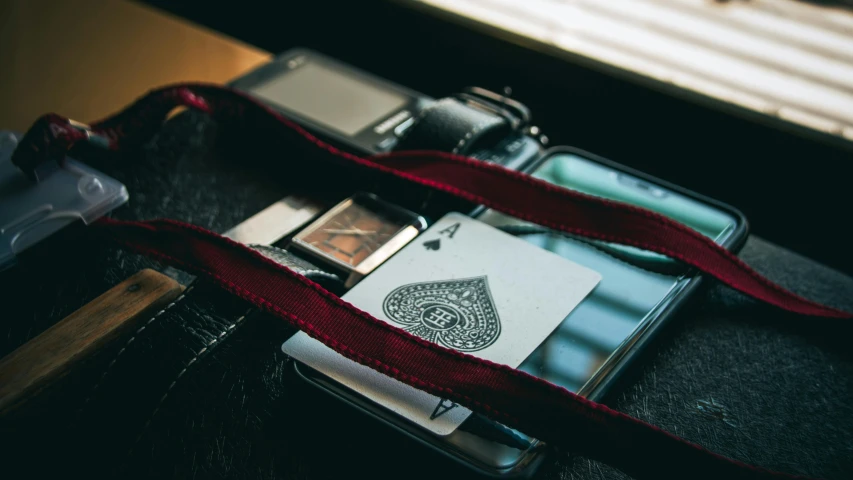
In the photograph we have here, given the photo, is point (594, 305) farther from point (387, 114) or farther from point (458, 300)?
point (387, 114)

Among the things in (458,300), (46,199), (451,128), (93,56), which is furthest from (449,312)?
(93,56)

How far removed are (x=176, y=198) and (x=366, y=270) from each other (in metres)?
0.17

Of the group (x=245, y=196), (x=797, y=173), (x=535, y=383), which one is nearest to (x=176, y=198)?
(x=245, y=196)

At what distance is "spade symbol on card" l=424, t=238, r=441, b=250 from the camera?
1.36 ft

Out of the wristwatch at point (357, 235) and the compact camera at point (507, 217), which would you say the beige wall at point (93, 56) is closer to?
the compact camera at point (507, 217)

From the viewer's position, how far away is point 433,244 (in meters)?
0.42

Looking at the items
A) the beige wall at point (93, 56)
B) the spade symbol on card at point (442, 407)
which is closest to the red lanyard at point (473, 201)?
the spade symbol on card at point (442, 407)

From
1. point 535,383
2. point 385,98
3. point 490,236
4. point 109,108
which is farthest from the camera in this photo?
point 109,108

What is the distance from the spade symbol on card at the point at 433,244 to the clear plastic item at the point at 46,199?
19cm

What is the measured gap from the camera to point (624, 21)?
0.61 m

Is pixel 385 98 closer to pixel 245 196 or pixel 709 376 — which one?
pixel 245 196

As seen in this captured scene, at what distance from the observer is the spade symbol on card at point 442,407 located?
328 millimetres

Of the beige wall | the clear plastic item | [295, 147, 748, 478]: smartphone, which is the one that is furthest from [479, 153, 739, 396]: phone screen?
the beige wall

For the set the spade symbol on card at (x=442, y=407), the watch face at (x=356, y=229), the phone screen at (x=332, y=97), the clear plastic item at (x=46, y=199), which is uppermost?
the phone screen at (x=332, y=97)
